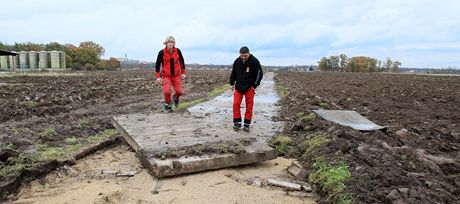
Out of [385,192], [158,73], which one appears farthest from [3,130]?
[385,192]

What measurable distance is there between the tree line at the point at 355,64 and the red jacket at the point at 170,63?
339 ft

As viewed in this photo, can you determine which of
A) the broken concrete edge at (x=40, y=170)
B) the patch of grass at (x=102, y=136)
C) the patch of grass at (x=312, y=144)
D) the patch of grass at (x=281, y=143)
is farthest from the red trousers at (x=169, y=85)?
the patch of grass at (x=312, y=144)

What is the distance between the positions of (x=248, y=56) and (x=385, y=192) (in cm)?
420

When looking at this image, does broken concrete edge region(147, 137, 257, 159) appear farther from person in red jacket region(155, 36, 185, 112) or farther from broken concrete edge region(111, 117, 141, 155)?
person in red jacket region(155, 36, 185, 112)

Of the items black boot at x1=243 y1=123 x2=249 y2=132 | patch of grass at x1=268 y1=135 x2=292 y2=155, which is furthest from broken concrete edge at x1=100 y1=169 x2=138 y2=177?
black boot at x1=243 y1=123 x2=249 y2=132

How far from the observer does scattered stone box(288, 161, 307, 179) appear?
232 inches

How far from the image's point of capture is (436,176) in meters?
5.50

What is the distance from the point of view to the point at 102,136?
327 inches

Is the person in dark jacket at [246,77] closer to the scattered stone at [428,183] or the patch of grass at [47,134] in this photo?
the patch of grass at [47,134]

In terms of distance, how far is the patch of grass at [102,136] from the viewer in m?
7.93

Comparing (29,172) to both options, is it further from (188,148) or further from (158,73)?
(158,73)

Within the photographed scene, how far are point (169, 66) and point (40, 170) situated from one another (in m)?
4.48

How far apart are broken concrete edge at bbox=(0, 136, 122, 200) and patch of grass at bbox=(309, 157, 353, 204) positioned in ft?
11.9

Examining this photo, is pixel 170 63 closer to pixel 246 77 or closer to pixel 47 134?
pixel 246 77
